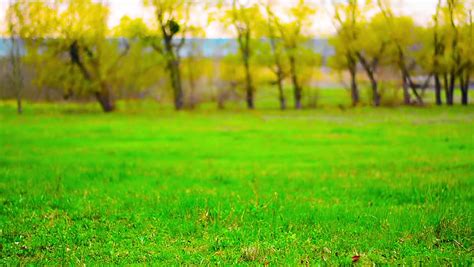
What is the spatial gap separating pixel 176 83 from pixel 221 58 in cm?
827

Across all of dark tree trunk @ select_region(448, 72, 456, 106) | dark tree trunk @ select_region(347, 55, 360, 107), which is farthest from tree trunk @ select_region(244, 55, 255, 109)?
dark tree trunk @ select_region(448, 72, 456, 106)

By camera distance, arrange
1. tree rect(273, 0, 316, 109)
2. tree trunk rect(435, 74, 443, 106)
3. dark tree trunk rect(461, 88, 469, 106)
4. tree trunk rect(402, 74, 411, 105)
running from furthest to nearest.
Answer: tree rect(273, 0, 316, 109)
tree trunk rect(402, 74, 411, 105)
tree trunk rect(435, 74, 443, 106)
dark tree trunk rect(461, 88, 469, 106)

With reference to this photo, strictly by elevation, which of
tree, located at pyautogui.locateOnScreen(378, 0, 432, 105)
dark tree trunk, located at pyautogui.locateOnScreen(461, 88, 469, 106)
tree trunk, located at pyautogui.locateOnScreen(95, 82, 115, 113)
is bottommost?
dark tree trunk, located at pyautogui.locateOnScreen(461, 88, 469, 106)

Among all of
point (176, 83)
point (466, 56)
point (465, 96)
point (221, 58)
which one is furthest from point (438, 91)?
point (176, 83)

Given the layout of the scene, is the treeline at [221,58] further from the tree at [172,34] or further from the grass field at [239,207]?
the grass field at [239,207]

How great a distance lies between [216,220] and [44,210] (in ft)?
11.5

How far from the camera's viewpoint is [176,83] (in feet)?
215

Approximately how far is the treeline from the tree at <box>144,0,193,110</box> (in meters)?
0.13

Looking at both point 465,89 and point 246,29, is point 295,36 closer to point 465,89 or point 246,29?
point 246,29

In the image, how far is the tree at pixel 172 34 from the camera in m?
63.5

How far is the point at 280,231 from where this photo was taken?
8508 mm

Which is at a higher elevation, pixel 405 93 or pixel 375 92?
pixel 375 92

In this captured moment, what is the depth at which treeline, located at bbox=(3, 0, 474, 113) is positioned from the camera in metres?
59.5

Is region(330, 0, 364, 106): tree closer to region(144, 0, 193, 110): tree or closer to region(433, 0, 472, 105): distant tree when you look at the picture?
region(433, 0, 472, 105): distant tree
